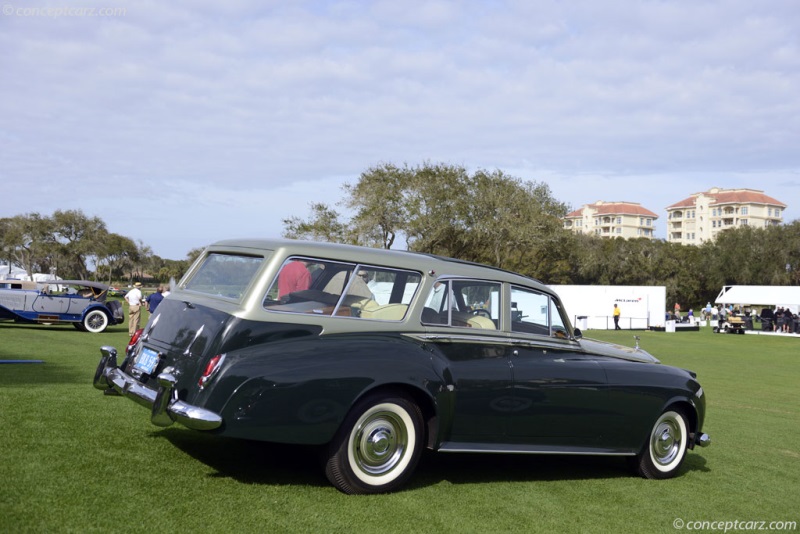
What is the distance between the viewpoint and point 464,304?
6.25m

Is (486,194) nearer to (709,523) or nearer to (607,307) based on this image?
(607,307)

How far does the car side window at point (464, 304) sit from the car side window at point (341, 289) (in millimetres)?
192

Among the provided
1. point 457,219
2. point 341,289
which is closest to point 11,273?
point 457,219

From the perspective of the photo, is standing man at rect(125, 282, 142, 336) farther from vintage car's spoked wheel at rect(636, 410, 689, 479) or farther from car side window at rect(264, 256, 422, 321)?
vintage car's spoked wheel at rect(636, 410, 689, 479)

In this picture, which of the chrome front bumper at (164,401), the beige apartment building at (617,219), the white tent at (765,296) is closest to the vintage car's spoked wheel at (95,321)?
the chrome front bumper at (164,401)

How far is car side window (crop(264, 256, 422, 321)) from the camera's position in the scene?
5.58 metres

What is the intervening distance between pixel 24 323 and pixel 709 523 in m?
24.8


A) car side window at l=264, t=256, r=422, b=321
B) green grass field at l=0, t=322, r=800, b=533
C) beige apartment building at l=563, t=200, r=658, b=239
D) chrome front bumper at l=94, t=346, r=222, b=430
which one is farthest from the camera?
beige apartment building at l=563, t=200, r=658, b=239

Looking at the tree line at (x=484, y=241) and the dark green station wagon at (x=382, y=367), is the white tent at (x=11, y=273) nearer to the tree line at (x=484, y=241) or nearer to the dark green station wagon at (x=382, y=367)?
the tree line at (x=484, y=241)

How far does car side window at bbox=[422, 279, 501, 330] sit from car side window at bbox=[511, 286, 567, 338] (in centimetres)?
22

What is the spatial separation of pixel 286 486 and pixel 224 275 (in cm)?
181

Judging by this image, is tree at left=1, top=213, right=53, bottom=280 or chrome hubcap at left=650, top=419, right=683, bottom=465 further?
tree at left=1, top=213, right=53, bottom=280

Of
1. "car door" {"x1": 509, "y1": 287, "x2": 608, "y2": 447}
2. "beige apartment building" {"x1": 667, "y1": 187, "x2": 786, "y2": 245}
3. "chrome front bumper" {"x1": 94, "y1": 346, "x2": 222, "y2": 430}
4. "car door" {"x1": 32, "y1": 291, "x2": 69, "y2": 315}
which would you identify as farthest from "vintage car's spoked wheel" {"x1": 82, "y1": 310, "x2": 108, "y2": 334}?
"beige apartment building" {"x1": 667, "y1": 187, "x2": 786, "y2": 245}

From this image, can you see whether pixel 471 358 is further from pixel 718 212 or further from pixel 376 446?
pixel 718 212
